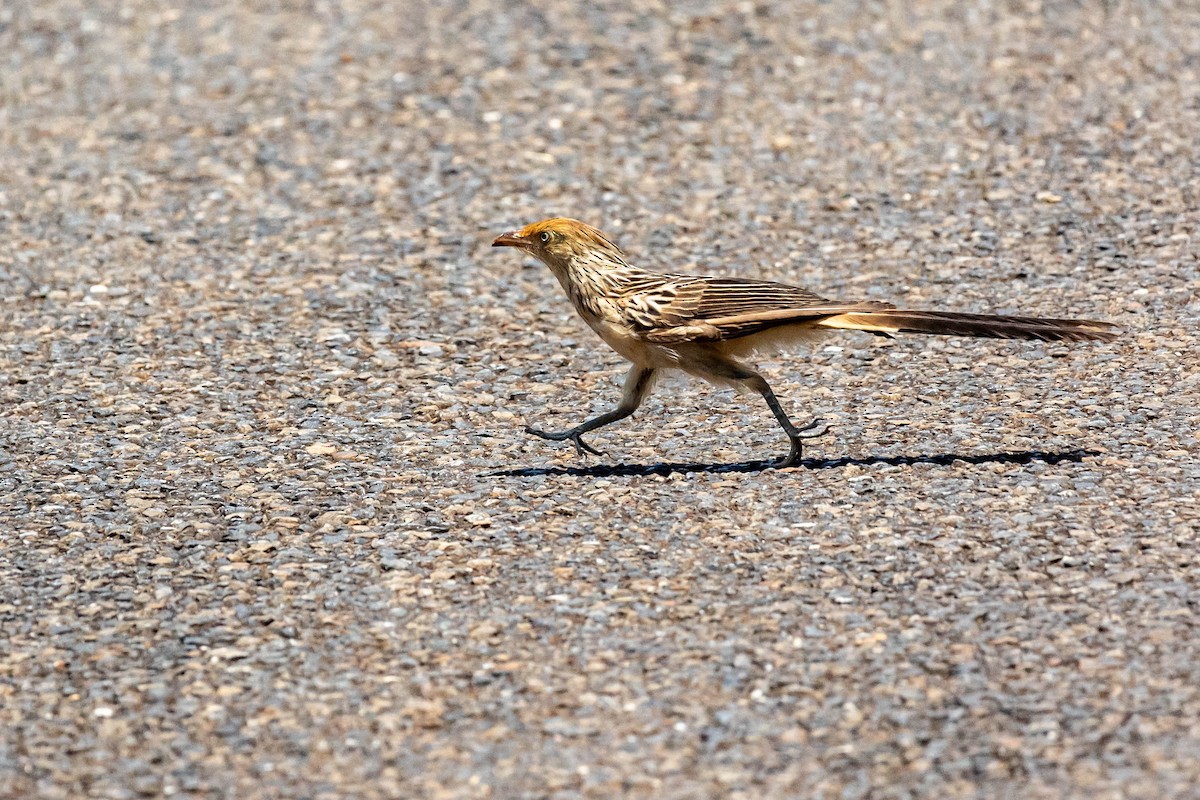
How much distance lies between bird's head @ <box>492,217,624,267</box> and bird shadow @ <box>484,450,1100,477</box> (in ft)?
3.27

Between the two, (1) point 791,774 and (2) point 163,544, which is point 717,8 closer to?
(2) point 163,544

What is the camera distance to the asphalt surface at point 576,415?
16.8ft

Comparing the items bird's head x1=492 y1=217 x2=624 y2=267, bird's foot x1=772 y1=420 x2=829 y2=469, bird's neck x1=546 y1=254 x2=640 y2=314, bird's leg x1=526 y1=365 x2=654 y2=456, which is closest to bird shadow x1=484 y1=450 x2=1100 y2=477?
bird's foot x1=772 y1=420 x2=829 y2=469

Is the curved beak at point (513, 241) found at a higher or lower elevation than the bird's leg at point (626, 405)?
higher

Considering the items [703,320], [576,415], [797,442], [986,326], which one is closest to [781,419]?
[797,442]

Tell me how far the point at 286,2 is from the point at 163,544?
27.2ft

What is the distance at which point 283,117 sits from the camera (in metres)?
12.1

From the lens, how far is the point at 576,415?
8266 mm

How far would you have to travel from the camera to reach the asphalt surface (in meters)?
5.12

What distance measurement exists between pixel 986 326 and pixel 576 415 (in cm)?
238

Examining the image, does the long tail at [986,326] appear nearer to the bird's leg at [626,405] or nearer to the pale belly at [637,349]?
the pale belly at [637,349]

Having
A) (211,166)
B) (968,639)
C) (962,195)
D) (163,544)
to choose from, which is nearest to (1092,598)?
(968,639)

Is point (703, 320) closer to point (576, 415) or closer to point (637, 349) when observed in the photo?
point (637, 349)

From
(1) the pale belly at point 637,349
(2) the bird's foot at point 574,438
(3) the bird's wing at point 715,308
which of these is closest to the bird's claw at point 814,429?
Answer: (3) the bird's wing at point 715,308
